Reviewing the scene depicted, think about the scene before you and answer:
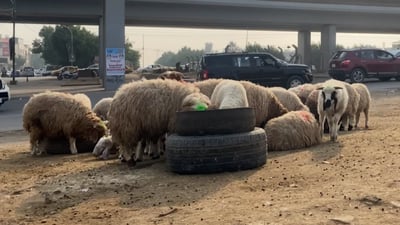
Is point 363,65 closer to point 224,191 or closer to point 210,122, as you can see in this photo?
point 210,122

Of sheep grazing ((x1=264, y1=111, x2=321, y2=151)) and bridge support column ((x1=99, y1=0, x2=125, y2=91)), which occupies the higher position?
bridge support column ((x1=99, y1=0, x2=125, y2=91))

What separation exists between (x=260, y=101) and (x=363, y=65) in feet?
75.6

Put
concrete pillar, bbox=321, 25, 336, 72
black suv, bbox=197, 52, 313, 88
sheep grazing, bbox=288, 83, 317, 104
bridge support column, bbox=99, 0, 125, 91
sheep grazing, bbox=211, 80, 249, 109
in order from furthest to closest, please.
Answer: concrete pillar, bbox=321, 25, 336, 72 → bridge support column, bbox=99, 0, 125, 91 → black suv, bbox=197, 52, 313, 88 → sheep grazing, bbox=288, 83, 317, 104 → sheep grazing, bbox=211, 80, 249, 109

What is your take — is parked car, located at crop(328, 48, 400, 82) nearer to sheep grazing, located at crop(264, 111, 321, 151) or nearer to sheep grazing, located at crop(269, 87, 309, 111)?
sheep grazing, located at crop(269, 87, 309, 111)

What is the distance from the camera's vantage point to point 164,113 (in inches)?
347

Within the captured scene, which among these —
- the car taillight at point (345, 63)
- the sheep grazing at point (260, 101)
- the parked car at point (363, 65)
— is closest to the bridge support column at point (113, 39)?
the parked car at point (363, 65)

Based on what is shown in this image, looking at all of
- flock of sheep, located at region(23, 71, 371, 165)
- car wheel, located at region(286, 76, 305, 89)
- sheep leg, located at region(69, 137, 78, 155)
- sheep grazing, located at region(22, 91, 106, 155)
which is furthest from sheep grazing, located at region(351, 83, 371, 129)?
car wheel, located at region(286, 76, 305, 89)

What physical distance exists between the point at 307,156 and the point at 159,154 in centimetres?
257

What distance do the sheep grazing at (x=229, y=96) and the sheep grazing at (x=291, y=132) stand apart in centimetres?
70

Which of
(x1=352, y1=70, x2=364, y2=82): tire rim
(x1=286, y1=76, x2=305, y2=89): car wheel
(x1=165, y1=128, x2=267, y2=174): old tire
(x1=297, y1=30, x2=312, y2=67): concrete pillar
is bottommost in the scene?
(x1=165, y1=128, x2=267, y2=174): old tire

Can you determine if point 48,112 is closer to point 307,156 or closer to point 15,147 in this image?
point 15,147

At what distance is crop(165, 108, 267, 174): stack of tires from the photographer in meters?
7.66

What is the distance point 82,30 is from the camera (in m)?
103

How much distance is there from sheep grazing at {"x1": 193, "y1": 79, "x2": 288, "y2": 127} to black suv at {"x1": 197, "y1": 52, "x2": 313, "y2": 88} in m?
14.7
